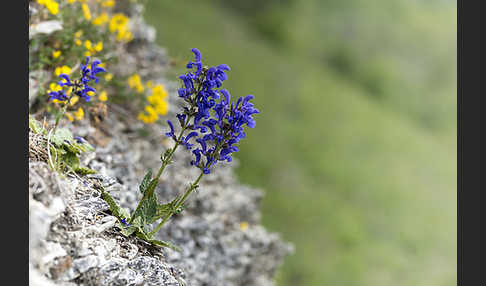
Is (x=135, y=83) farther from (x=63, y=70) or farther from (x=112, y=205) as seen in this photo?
(x=112, y=205)

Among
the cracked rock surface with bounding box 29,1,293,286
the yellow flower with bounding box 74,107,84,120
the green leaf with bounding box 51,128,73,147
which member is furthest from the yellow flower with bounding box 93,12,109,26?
the green leaf with bounding box 51,128,73,147

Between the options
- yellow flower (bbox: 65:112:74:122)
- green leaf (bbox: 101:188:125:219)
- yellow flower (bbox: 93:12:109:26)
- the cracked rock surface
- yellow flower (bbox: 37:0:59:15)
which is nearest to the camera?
the cracked rock surface

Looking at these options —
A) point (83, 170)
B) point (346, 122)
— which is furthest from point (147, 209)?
point (346, 122)

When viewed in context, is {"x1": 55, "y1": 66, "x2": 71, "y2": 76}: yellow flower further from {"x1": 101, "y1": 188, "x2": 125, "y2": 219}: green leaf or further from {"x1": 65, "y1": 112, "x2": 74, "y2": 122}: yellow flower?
{"x1": 101, "y1": 188, "x2": 125, "y2": 219}: green leaf

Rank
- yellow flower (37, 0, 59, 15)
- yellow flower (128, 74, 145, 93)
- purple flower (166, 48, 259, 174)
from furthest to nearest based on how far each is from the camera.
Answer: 1. yellow flower (128, 74, 145, 93)
2. yellow flower (37, 0, 59, 15)
3. purple flower (166, 48, 259, 174)

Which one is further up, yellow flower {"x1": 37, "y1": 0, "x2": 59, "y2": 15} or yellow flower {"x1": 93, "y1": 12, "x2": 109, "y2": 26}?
yellow flower {"x1": 93, "y1": 12, "x2": 109, "y2": 26}

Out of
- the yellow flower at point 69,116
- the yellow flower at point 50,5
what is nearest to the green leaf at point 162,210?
the yellow flower at point 69,116

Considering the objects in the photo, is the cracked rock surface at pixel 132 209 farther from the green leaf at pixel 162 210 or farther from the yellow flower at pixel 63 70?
the yellow flower at pixel 63 70
